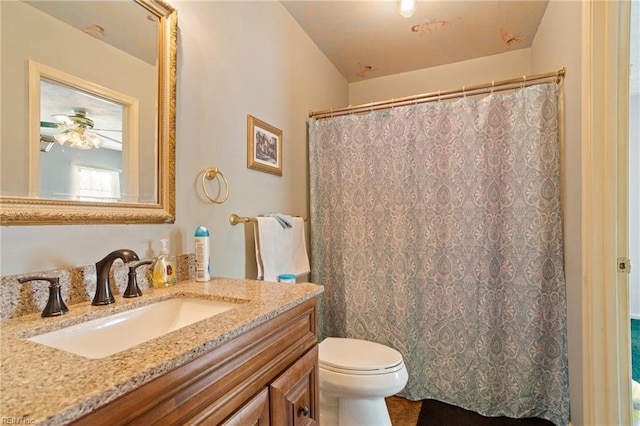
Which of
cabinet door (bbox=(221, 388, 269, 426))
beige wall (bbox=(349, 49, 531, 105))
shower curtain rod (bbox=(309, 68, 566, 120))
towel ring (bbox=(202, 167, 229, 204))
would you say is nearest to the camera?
cabinet door (bbox=(221, 388, 269, 426))

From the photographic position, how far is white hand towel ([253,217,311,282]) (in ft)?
4.91

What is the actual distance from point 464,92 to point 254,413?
6.07ft

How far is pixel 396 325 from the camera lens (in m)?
1.88

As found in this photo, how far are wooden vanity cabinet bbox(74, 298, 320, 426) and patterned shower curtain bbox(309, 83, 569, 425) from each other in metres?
1.00

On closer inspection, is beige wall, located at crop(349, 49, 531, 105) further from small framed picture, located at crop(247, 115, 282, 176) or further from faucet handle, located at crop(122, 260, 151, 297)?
faucet handle, located at crop(122, 260, 151, 297)

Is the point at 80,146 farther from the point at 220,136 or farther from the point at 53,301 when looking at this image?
the point at 220,136

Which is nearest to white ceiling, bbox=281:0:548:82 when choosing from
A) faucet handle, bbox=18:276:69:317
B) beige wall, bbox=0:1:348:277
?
beige wall, bbox=0:1:348:277

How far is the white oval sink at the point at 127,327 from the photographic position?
2.29 ft

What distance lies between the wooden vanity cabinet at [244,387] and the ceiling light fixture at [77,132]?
0.71 meters

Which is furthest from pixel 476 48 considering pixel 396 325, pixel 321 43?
pixel 396 325

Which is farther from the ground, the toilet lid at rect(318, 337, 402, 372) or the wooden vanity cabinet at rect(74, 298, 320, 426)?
the wooden vanity cabinet at rect(74, 298, 320, 426)

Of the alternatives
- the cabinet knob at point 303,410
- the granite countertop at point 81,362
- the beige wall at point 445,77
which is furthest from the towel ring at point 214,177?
the beige wall at point 445,77

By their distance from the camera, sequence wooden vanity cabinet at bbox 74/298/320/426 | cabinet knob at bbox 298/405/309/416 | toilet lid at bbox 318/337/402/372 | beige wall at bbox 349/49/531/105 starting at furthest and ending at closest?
beige wall at bbox 349/49/531/105
toilet lid at bbox 318/337/402/372
cabinet knob at bbox 298/405/309/416
wooden vanity cabinet at bbox 74/298/320/426

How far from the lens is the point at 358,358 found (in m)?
1.46
